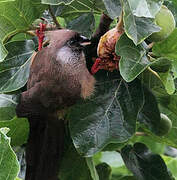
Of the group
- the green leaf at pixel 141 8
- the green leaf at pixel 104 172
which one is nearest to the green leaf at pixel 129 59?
the green leaf at pixel 141 8

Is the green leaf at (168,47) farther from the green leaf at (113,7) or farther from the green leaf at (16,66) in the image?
the green leaf at (16,66)

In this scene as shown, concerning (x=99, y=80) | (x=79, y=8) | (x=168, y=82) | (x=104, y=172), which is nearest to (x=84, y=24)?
(x=79, y=8)

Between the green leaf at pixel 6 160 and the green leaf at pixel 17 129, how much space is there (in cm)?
28

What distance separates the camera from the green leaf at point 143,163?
1.51m

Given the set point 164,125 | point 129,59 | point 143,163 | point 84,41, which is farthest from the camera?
point 143,163

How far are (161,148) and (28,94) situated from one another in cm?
136

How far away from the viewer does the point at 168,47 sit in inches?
50.9

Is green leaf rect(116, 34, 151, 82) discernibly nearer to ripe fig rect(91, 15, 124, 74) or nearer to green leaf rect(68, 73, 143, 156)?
ripe fig rect(91, 15, 124, 74)

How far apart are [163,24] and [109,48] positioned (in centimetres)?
13

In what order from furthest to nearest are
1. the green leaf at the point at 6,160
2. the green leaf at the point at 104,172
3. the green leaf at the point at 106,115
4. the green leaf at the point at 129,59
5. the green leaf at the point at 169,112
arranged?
the green leaf at the point at 104,172
the green leaf at the point at 169,112
the green leaf at the point at 106,115
the green leaf at the point at 129,59
the green leaf at the point at 6,160

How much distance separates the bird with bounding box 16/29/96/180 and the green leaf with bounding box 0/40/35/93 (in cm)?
3

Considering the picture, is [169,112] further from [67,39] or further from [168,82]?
[67,39]

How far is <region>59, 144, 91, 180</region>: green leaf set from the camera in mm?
1438

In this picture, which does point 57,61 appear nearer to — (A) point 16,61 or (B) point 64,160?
(A) point 16,61
